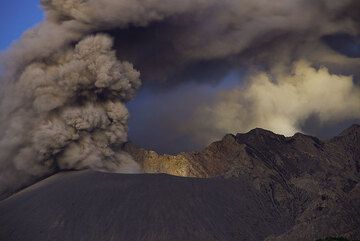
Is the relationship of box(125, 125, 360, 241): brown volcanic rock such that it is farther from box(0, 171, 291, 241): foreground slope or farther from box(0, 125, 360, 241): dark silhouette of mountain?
box(0, 171, 291, 241): foreground slope

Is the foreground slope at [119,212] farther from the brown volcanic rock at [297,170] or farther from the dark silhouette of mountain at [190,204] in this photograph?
the brown volcanic rock at [297,170]

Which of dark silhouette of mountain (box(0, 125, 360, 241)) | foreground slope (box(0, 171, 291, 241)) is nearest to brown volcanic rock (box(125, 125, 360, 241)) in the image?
dark silhouette of mountain (box(0, 125, 360, 241))

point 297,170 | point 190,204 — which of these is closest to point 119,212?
point 190,204

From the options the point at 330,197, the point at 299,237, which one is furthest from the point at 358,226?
the point at 330,197

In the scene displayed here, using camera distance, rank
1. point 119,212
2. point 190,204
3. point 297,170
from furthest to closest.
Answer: point 297,170 → point 190,204 → point 119,212

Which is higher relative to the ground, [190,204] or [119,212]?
[190,204]

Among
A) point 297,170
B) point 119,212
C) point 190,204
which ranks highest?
point 297,170

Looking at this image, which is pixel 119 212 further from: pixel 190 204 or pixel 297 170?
pixel 297 170

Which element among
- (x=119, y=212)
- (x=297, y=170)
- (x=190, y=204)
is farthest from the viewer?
(x=297, y=170)

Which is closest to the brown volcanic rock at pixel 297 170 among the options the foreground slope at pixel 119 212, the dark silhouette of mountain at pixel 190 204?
→ the dark silhouette of mountain at pixel 190 204
